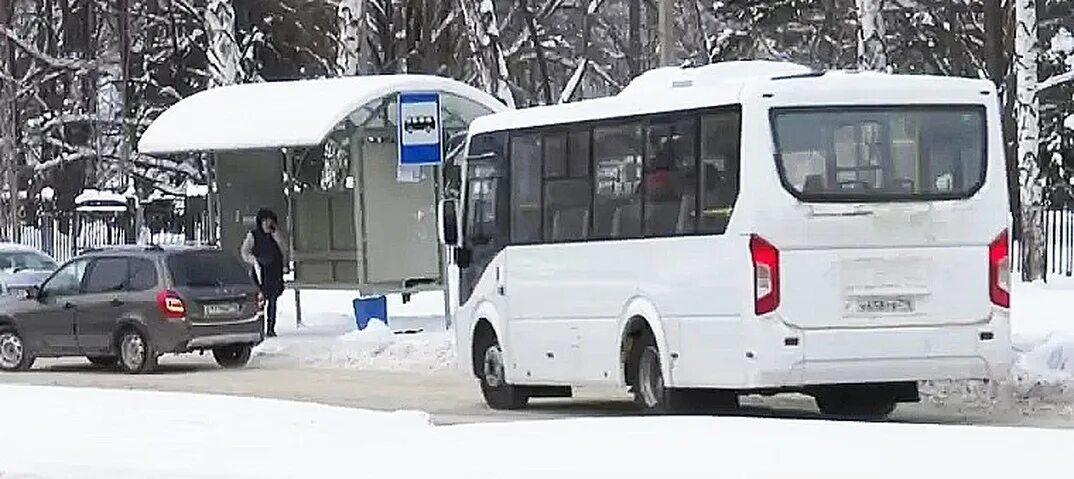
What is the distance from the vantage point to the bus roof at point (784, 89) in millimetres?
17016

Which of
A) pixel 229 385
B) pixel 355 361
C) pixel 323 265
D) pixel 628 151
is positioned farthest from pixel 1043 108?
pixel 628 151

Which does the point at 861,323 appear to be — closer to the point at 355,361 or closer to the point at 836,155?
the point at 836,155

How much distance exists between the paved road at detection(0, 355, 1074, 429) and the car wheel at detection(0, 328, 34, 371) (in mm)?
271

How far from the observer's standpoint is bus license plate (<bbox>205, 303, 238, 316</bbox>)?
1058 inches

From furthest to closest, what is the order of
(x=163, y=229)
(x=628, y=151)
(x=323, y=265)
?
(x=163, y=229)
(x=323, y=265)
(x=628, y=151)

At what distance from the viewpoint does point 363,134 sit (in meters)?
31.0

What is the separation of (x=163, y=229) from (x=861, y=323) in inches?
1501

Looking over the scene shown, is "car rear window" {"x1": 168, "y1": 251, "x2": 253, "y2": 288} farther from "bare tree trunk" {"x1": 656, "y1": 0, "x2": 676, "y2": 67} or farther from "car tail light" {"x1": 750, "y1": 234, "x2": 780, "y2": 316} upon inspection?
"car tail light" {"x1": 750, "y1": 234, "x2": 780, "y2": 316}

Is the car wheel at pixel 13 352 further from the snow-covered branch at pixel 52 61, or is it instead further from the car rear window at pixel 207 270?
the snow-covered branch at pixel 52 61

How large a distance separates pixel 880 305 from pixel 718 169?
67.2 inches

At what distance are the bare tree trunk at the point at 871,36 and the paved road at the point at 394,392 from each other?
31.0 ft

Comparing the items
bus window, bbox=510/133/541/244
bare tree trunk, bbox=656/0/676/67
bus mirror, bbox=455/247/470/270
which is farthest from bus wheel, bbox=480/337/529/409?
bare tree trunk, bbox=656/0/676/67

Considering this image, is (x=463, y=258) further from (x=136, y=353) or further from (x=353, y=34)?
(x=353, y=34)

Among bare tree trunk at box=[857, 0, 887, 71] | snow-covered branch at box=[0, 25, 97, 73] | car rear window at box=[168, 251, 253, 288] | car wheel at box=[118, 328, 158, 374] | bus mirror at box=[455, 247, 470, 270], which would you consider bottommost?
car wheel at box=[118, 328, 158, 374]
